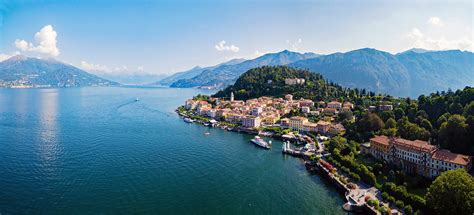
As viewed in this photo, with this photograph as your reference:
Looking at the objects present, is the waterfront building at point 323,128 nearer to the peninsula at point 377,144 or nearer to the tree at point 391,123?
the peninsula at point 377,144

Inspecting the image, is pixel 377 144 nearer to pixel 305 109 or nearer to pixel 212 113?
pixel 305 109

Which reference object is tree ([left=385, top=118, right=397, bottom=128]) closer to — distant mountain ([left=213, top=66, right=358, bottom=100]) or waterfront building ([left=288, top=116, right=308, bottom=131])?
waterfront building ([left=288, top=116, right=308, bottom=131])

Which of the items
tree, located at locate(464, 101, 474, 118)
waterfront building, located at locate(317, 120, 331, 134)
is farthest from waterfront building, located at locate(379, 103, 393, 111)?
tree, located at locate(464, 101, 474, 118)

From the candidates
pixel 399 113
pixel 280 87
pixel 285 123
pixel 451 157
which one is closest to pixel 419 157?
pixel 451 157

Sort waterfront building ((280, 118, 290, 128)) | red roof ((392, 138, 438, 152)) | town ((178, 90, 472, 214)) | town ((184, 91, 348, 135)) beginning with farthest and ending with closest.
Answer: waterfront building ((280, 118, 290, 128)) < town ((184, 91, 348, 135)) < red roof ((392, 138, 438, 152)) < town ((178, 90, 472, 214))

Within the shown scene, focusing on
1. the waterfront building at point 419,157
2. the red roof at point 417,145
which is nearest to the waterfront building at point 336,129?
the waterfront building at point 419,157

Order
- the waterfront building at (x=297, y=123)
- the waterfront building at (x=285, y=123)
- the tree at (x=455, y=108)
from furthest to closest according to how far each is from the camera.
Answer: the waterfront building at (x=285, y=123)
the waterfront building at (x=297, y=123)
the tree at (x=455, y=108)
